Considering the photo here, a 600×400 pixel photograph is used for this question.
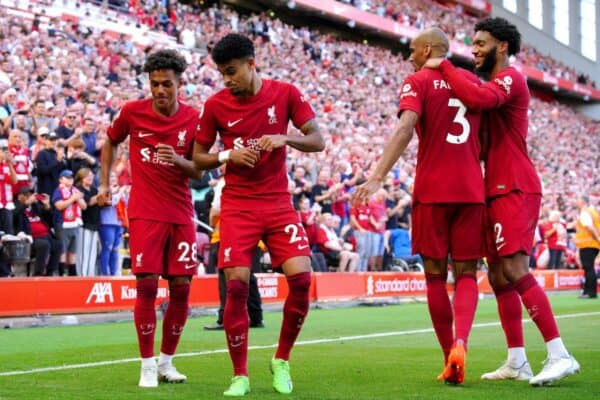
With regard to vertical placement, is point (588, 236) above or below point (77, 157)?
below

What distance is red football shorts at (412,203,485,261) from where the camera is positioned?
7.10 meters

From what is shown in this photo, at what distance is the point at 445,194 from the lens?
7.04 m

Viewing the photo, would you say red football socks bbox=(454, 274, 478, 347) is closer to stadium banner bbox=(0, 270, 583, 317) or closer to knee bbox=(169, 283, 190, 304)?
knee bbox=(169, 283, 190, 304)

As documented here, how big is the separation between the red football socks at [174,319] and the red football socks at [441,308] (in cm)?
187

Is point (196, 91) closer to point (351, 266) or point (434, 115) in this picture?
point (351, 266)

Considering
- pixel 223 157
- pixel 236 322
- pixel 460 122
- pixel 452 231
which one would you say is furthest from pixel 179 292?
pixel 460 122

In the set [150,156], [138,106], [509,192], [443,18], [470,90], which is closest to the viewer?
[470,90]

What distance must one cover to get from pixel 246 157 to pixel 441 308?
1.84m

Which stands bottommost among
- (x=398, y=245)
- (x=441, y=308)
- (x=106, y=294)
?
(x=106, y=294)

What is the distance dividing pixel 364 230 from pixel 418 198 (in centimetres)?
1403

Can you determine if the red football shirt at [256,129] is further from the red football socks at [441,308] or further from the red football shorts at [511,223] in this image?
the red football shorts at [511,223]

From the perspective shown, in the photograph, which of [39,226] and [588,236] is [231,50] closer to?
[39,226]

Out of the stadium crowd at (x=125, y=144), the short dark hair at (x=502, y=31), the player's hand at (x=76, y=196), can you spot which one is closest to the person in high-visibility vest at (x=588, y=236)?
the stadium crowd at (x=125, y=144)

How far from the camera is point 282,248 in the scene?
680 cm
